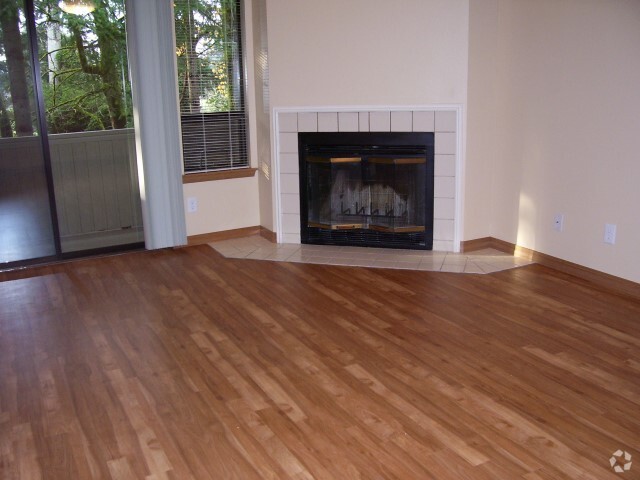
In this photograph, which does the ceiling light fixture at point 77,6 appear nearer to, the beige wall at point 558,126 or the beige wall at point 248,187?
the beige wall at point 248,187

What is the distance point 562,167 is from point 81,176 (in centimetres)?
331

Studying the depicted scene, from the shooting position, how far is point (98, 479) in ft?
7.66

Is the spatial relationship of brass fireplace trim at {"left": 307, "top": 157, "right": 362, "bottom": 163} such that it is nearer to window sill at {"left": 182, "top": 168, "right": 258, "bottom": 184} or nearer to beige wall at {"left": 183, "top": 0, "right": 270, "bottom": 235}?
beige wall at {"left": 183, "top": 0, "right": 270, "bottom": 235}

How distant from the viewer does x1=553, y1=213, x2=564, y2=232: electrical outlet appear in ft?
14.5

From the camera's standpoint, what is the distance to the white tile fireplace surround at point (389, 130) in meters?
4.74

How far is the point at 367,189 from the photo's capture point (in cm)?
504

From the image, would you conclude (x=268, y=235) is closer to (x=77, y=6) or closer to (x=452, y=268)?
(x=452, y=268)

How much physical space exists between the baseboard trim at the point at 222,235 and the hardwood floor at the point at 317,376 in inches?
30.6

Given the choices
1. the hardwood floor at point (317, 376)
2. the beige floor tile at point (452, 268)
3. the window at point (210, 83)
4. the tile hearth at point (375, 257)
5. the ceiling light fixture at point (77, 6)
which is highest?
the ceiling light fixture at point (77, 6)

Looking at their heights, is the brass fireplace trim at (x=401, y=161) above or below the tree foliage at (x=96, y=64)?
below

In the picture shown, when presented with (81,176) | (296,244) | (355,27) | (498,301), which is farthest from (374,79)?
(81,176)

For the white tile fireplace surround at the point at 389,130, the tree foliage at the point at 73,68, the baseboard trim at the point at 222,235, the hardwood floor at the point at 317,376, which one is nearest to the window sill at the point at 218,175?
the white tile fireplace surround at the point at 389,130

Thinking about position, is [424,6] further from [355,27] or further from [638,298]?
[638,298]

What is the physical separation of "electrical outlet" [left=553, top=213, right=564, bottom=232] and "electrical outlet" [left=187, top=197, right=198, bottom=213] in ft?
8.61
